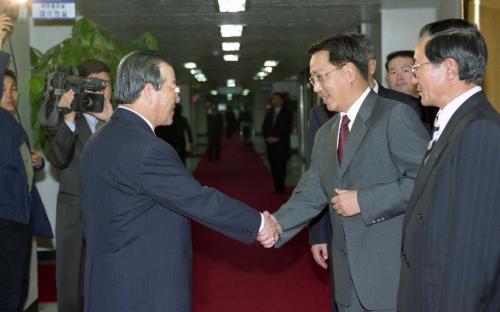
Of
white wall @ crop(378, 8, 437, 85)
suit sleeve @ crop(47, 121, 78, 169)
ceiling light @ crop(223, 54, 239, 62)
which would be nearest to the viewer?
suit sleeve @ crop(47, 121, 78, 169)

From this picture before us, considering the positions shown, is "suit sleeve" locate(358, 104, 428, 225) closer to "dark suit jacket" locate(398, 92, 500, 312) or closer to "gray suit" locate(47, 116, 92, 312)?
"dark suit jacket" locate(398, 92, 500, 312)

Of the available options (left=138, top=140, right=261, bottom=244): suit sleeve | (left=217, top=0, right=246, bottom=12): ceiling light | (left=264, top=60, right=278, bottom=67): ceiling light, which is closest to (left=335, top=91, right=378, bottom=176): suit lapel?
(left=138, top=140, right=261, bottom=244): suit sleeve

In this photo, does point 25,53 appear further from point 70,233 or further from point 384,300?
point 384,300

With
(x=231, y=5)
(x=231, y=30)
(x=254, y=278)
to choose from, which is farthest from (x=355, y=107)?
(x=231, y=30)

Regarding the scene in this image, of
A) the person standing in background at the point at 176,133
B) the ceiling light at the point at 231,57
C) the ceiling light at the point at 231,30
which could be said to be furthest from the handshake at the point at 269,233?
the ceiling light at the point at 231,57

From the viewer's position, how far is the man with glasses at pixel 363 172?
2744mm

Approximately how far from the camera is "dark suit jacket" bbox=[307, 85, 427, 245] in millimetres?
3701

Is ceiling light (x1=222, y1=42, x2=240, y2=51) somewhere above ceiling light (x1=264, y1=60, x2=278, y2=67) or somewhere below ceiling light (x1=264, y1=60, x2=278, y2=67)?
above

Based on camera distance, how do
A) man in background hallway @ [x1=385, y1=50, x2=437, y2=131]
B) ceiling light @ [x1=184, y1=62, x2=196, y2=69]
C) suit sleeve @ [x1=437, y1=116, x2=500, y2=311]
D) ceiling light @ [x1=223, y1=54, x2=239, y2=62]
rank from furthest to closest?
1. ceiling light @ [x1=184, y1=62, x2=196, y2=69]
2. ceiling light @ [x1=223, y1=54, x2=239, y2=62]
3. man in background hallway @ [x1=385, y1=50, x2=437, y2=131]
4. suit sleeve @ [x1=437, y1=116, x2=500, y2=311]

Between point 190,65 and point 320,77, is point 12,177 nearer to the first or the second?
point 320,77

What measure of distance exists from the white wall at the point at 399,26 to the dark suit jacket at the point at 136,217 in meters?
6.44

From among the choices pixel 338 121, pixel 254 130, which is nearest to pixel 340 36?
pixel 338 121

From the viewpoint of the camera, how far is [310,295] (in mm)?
5746

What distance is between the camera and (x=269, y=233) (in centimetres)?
292
